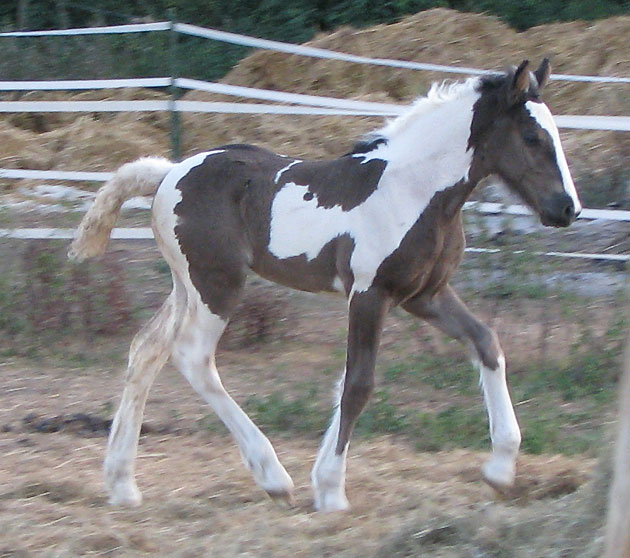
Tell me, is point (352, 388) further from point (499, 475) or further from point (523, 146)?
point (523, 146)

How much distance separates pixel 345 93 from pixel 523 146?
744 centimetres

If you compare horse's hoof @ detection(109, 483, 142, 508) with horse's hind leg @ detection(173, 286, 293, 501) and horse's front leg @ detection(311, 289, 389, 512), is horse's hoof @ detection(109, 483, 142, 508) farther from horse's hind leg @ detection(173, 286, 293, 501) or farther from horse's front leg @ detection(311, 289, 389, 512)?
horse's front leg @ detection(311, 289, 389, 512)

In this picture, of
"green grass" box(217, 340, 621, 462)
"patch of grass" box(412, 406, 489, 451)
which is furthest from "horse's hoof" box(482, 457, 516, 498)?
"patch of grass" box(412, 406, 489, 451)

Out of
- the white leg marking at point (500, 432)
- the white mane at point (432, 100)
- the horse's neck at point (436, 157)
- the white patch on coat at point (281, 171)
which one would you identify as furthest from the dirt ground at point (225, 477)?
the white mane at point (432, 100)

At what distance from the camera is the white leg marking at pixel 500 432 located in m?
4.54

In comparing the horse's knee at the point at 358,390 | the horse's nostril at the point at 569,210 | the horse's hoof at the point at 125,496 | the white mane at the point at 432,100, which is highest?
the white mane at the point at 432,100

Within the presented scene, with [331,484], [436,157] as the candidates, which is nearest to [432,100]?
[436,157]

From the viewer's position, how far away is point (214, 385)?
16.1ft

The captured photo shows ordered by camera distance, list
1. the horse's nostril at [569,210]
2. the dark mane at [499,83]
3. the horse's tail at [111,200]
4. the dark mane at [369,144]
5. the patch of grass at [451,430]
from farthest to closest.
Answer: the patch of grass at [451,430] → the horse's tail at [111,200] → the dark mane at [369,144] → the dark mane at [499,83] → the horse's nostril at [569,210]

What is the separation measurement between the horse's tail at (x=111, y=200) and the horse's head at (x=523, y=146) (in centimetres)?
152

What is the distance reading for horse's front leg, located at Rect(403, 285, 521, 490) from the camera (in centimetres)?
455

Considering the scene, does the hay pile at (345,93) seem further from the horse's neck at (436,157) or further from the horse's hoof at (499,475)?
the horse's hoof at (499,475)

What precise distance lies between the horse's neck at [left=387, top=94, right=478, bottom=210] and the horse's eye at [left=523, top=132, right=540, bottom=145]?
236 mm

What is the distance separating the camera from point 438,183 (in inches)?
183
